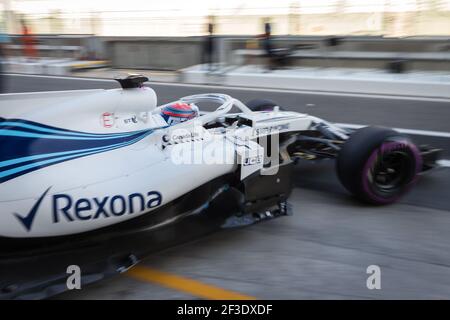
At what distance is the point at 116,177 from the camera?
310 centimetres

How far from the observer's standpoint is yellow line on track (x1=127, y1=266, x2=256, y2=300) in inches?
117

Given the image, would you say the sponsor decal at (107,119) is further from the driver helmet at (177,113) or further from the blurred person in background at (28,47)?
the blurred person in background at (28,47)

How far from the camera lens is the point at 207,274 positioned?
10.6 ft

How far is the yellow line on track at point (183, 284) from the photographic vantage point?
298 cm

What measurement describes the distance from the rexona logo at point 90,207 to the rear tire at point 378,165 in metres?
1.77

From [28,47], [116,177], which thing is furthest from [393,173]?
[28,47]

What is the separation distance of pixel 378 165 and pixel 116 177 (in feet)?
7.57

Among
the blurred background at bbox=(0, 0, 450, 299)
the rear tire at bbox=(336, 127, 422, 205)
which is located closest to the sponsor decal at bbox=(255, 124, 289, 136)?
the rear tire at bbox=(336, 127, 422, 205)

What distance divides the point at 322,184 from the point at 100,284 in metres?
2.64

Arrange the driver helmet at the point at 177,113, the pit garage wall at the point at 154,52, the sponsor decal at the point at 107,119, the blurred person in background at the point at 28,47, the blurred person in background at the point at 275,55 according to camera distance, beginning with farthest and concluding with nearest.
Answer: the blurred person in background at the point at 28,47 < the pit garage wall at the point at 154,52 < the blurred person in background at the point at 275,55 < the driver helmet at the point at 177,113 < the sponsor decal at the point at 107,119

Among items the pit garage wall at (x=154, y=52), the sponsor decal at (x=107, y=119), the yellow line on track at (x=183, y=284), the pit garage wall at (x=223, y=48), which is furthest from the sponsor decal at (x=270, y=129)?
the pit garage wall at (x=154, y=52)

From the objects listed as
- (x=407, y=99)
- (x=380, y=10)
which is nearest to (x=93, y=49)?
(x=380, y=10)

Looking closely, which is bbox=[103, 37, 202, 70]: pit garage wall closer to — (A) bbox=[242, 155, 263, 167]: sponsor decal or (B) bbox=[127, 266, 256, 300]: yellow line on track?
(A) bbox=[242, 155, 263, 167]: sponsor decal

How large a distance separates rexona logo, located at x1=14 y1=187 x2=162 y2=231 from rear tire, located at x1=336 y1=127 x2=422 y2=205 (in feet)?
5.80
